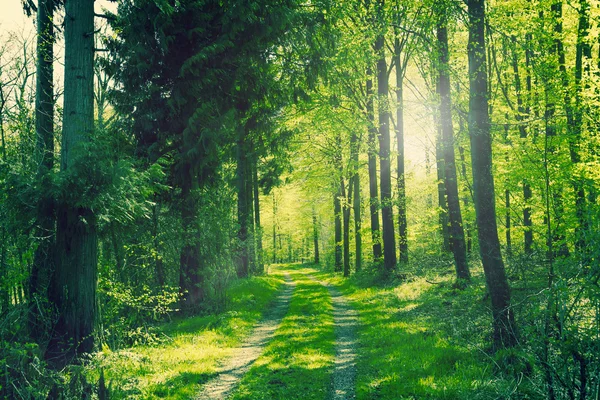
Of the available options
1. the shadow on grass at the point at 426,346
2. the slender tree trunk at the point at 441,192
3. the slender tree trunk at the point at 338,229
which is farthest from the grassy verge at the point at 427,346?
the slender tree trunk at the point at 338,229

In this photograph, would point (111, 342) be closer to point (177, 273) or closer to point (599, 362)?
point (177, 273)

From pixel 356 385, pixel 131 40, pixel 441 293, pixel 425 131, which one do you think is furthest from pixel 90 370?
pixel 425 131

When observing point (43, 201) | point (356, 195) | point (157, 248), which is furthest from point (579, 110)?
point (356, 195)

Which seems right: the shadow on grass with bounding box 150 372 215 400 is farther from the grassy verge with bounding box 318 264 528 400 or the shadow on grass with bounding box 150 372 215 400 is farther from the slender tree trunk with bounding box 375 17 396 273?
the slender tree trunk with bounding box 375 17 396 273

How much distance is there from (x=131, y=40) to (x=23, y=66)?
3.14m

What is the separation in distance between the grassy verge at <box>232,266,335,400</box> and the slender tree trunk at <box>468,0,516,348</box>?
3.48 m

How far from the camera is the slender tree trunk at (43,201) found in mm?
6643

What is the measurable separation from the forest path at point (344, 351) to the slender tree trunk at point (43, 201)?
542cm

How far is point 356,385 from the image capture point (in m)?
6.66

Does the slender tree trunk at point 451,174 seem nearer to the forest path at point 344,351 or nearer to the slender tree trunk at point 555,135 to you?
the slender tree trunk at point 555,135

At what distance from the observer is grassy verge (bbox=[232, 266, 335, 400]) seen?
6.50 meters

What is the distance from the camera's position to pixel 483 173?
7.59m

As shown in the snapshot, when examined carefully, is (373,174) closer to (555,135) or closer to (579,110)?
(555,135)

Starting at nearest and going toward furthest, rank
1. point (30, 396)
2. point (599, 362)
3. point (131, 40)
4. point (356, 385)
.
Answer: point (599, 362) → point (30, 396) → point (356, 385) → point (131, 40)
